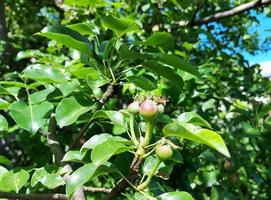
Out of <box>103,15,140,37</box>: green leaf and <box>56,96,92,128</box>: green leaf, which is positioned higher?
<box>103,15,140,37</box>: green leaf

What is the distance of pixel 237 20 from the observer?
2.89 metres

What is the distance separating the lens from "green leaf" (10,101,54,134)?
3.50ft

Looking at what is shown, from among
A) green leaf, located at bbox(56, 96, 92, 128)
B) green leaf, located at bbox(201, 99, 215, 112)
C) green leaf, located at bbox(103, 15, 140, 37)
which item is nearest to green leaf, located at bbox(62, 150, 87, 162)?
green leaf, located at bbox(56, 96, 92, 128)

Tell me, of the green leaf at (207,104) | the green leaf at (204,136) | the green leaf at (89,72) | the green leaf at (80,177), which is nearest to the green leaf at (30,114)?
the green leaf at (89,72)

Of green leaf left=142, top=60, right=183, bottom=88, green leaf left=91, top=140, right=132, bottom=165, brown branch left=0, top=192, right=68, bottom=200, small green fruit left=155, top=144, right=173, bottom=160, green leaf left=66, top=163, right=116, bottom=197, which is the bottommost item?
brown branch left=0, top=192, right=68, bottom=200

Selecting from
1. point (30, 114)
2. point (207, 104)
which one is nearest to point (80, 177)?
point (30, 114)

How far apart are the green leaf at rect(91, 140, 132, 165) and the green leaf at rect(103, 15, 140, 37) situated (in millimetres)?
321

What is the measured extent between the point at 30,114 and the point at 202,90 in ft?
3.15

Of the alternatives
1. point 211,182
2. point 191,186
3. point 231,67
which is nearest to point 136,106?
point 211,182

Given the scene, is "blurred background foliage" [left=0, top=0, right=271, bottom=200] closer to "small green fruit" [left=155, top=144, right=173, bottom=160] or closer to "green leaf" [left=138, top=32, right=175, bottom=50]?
"green leaf" [left=138, top=32, right=175, bottom=50]

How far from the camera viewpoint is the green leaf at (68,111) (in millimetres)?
1057

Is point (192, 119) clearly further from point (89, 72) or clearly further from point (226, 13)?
point (226, 13)

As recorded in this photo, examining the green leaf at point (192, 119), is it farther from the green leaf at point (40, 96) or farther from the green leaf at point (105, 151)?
the green leaf at point (40, 96)

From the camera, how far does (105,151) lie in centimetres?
86
